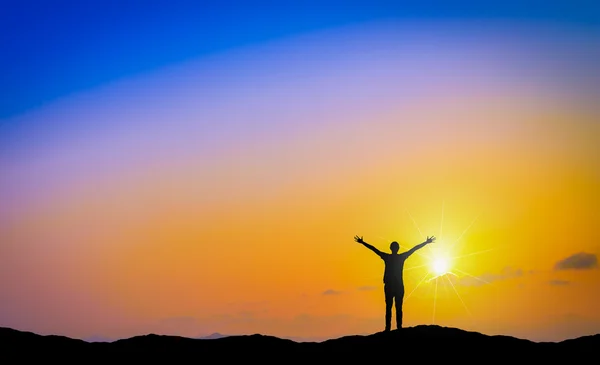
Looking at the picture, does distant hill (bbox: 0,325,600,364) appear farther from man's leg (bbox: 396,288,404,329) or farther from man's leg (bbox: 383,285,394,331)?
man's leg (bbox: 383,285,394,331)

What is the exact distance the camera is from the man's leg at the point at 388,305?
2606 centimetres

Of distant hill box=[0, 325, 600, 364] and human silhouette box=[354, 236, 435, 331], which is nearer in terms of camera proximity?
distant hill box=[0, 325, 600, 364]

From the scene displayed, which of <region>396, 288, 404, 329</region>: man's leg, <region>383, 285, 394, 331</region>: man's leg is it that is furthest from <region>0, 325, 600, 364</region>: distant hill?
<region>383, 285, 394, 331</region>: man's leg

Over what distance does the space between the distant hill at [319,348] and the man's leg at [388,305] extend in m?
1.33

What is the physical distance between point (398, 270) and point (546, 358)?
5.47 metres

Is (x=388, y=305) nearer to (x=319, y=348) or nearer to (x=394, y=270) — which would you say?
(x=394, y=270)

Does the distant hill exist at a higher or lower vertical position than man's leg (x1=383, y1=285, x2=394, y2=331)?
lower

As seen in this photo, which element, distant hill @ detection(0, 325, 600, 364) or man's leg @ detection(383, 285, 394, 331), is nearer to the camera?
distant hill @ detection(0, 325, 600, 364)

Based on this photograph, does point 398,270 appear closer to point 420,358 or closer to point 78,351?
point 420,358

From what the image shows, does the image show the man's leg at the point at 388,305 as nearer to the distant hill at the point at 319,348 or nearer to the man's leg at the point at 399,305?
the man's leg at the point at 399,305

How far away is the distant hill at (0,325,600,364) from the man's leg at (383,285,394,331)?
133cm

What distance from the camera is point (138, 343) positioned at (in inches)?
995

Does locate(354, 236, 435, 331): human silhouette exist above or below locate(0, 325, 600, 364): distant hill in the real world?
above

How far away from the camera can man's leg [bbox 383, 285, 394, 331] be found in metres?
Answer: 26.1
